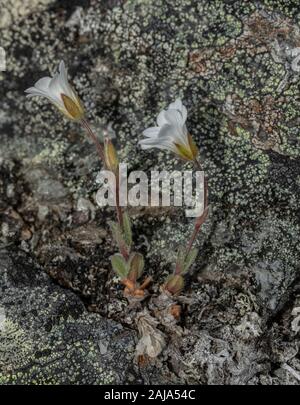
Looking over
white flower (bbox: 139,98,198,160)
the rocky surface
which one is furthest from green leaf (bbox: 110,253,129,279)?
white flower (bbox: 139,98,198,160)

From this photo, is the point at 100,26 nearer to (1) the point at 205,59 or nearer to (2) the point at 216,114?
(1) the point at 205,59

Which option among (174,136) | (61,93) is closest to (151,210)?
(174,136)

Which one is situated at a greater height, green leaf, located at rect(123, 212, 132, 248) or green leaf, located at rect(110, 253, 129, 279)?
green leaf, located at rect(123, 212, 132, 248)

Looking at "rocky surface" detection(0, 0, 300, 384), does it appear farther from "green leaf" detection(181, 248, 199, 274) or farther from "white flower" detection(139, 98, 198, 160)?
"white flower" detection(139, 98, 198, 160)

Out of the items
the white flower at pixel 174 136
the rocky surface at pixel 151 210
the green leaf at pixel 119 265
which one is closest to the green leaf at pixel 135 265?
the green leaf at pixel 119 265

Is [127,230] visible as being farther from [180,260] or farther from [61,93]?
[61,93]

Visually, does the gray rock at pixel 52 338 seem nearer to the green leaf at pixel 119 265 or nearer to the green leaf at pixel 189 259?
the green leaf at pixel 119 265
